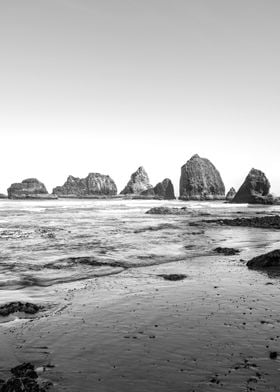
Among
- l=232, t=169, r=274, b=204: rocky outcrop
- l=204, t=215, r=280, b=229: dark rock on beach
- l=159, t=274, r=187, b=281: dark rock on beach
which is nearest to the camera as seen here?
l=159, t=274, r=187, b=281: dark rock on beach

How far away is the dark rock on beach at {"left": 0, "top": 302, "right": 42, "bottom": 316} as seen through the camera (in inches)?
374

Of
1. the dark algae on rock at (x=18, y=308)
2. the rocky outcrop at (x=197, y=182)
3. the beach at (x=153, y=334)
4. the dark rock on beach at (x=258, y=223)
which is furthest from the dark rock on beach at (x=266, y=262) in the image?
the rocky outcrop at (x=197, y=182)

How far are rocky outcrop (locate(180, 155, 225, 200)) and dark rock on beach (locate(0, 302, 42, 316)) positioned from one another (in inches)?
Answer: 6980

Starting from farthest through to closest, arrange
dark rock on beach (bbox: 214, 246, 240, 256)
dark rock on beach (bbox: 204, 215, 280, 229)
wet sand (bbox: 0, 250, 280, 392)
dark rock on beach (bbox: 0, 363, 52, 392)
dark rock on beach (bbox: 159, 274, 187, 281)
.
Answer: dark rock on beach (bbox: 204, 215, 280, 229), dark rock on beach (bbox: 214, 246, 240, 256), dark rock on beach (bbox: 159, 274, 187, 281), wet sand (bbox: 0, 250, 280, 392), dark rock on beach (bbox: 0, 363, 52, 392)

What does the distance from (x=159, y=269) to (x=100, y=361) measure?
9.27 meters

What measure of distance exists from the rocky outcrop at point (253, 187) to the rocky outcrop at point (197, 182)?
55429 millimetres

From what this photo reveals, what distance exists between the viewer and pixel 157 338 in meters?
7.46

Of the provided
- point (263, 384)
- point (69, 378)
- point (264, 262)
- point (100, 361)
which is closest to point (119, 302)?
point (100, 361)

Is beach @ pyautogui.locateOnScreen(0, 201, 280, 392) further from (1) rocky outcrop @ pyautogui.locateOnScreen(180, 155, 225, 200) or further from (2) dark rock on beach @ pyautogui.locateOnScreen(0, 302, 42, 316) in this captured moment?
(1) rocky outcrop @ pyautogui.locateOnScreen(180, 155, 225, 200)

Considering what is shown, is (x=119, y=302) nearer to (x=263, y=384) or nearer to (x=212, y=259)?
(x=263, y=384)

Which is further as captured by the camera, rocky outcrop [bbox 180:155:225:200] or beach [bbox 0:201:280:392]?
rocky outcrop [bbox 180:155:225:200]

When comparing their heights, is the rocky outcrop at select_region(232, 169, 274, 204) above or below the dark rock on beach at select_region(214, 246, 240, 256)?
above

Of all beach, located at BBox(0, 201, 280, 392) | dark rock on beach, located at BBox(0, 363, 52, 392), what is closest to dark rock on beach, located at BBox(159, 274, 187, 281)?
beach, located at BBox(0, 201, 280, 392)

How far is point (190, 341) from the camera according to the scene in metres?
7.25
